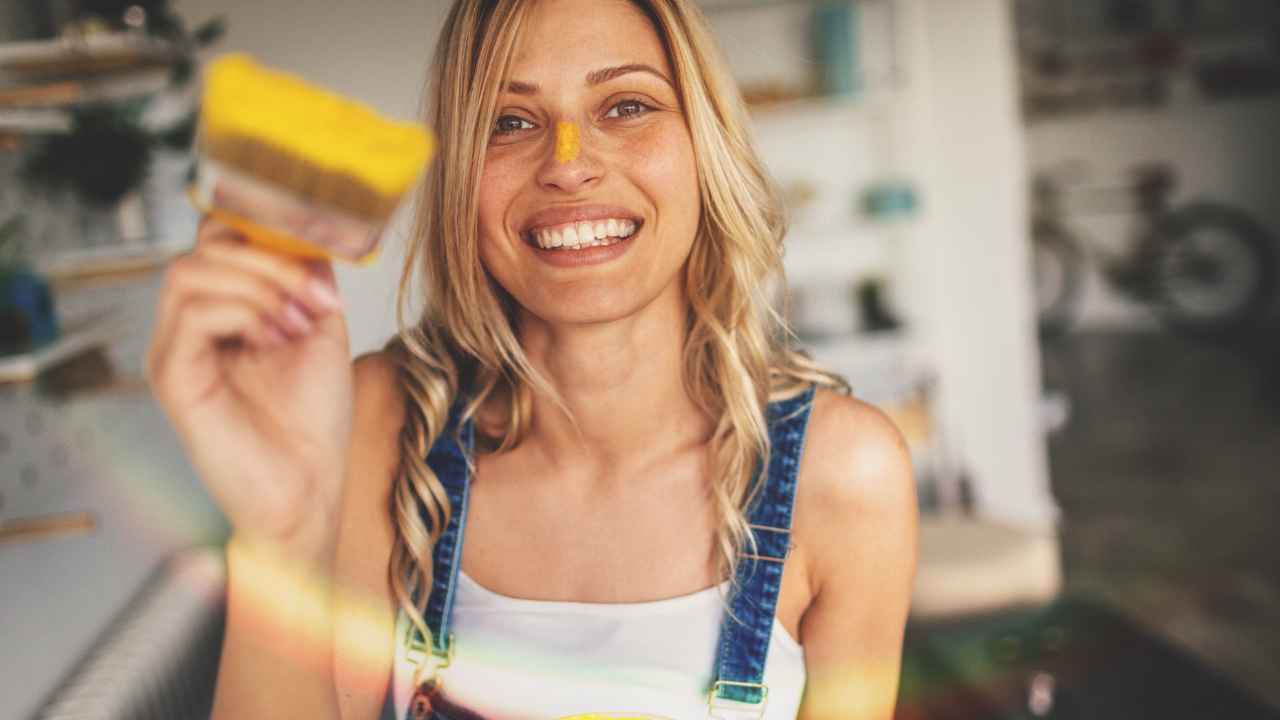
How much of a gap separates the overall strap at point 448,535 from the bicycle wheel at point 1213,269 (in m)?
6.27

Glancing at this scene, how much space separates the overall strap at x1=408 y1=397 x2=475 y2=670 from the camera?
92cm

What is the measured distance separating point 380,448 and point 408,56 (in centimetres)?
191

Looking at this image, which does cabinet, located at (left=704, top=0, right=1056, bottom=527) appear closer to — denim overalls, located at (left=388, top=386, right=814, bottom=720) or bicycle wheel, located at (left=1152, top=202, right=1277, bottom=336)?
denim overalls, located at (left=388, top=386, right=814, bottom=720)

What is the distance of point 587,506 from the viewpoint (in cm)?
100

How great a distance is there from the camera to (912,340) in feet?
10.5

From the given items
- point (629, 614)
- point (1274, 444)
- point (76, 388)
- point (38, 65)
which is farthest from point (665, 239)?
point (1274, 444)

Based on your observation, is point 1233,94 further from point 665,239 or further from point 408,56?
point 665,239

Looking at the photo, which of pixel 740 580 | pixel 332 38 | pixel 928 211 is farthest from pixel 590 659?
pixel 928 211

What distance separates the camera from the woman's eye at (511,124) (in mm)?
822

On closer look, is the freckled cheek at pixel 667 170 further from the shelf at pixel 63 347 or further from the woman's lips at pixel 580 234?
the shelf at pixel 63 347

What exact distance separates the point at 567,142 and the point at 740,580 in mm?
426

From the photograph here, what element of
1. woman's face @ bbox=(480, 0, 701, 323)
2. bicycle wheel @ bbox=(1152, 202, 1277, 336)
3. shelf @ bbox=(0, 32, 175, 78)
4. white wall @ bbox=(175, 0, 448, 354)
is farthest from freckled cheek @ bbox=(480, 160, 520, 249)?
bicycle wheel @ bbox=(1152, 202, 1277, 336)

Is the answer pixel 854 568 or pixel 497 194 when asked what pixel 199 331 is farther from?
pixel 854 568

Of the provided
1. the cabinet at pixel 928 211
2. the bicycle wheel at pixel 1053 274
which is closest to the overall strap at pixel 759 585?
the cabinet at pixel 928 211
